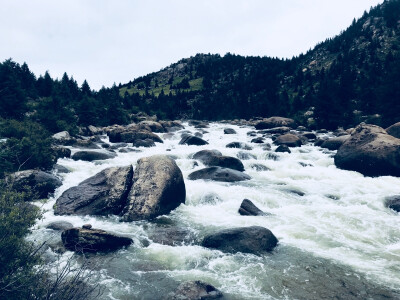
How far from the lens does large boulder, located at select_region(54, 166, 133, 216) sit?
13.8 m

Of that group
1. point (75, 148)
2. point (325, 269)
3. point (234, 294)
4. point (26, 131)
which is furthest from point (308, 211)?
point (75, 148)

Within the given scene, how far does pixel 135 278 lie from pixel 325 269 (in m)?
6.08

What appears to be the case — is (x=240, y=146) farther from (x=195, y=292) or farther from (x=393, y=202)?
(x=195, y=292)

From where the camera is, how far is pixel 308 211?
47.9 ft

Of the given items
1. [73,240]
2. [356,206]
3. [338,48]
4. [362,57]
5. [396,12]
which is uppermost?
[396,12]

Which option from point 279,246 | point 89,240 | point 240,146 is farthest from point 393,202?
point 240,146

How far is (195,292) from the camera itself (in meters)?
7.55

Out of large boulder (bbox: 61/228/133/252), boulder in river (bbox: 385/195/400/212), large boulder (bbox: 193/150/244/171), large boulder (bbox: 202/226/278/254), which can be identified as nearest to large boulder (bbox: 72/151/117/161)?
large boulder (bbox: 193/150/244/171)

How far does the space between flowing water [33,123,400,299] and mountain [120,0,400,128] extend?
100 feet

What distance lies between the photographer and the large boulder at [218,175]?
63.6 ft

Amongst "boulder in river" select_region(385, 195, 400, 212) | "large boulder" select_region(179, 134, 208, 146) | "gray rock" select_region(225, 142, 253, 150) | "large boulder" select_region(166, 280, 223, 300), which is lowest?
"boulder in river" select_region(385, 195, 400, 212)

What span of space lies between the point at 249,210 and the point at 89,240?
7566mm

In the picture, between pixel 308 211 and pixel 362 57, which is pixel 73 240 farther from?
pixel 362 57

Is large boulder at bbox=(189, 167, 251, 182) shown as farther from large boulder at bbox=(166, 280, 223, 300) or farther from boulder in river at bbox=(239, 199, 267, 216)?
large boulder at bbox=(166, 280, 223, 300)
